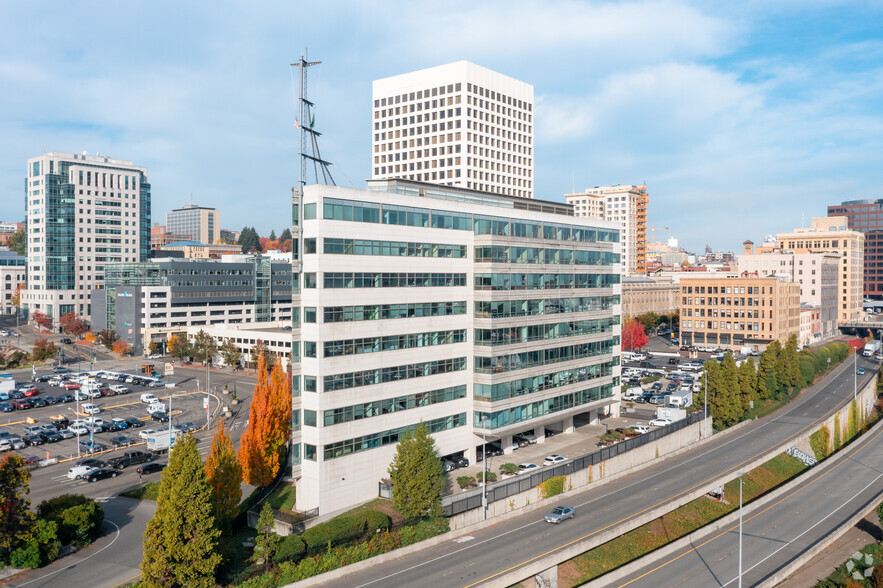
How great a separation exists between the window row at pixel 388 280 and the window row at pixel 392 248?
5.98ft

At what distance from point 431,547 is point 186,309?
389ft

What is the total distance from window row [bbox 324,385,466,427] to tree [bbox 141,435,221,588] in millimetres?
14296

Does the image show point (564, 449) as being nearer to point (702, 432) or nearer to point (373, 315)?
point (702, 432)

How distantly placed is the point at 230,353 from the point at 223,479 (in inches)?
3379

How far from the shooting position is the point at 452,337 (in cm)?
6606

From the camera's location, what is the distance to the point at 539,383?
2876 inches

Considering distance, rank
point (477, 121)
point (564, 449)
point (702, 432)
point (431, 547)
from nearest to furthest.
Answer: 1. point (431, 547)
2. point (564, 449)
3. point (702, 432)
4. point (477, 121)

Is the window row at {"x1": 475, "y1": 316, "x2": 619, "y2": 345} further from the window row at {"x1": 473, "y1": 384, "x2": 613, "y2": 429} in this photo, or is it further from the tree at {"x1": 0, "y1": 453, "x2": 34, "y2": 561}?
the tree at {"x1": 0, "y1": 453, "x2": 34, "y2": 561}

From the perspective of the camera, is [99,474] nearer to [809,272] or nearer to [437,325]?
[437,325]

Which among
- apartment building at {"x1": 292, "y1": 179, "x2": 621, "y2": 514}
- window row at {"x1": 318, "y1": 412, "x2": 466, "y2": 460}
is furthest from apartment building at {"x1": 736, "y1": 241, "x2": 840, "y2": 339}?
window row at {"x1": 318, "y1": 412, "x2": 466, "y2": 460}

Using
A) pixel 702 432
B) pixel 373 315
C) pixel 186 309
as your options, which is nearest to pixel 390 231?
pixel 373 315

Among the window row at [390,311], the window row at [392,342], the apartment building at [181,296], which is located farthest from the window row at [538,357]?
the apartment building at [181,296]

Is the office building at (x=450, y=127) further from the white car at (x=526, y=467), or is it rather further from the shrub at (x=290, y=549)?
the shrub at (x=290, y=549)

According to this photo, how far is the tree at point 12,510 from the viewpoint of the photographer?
44656 millimetres
